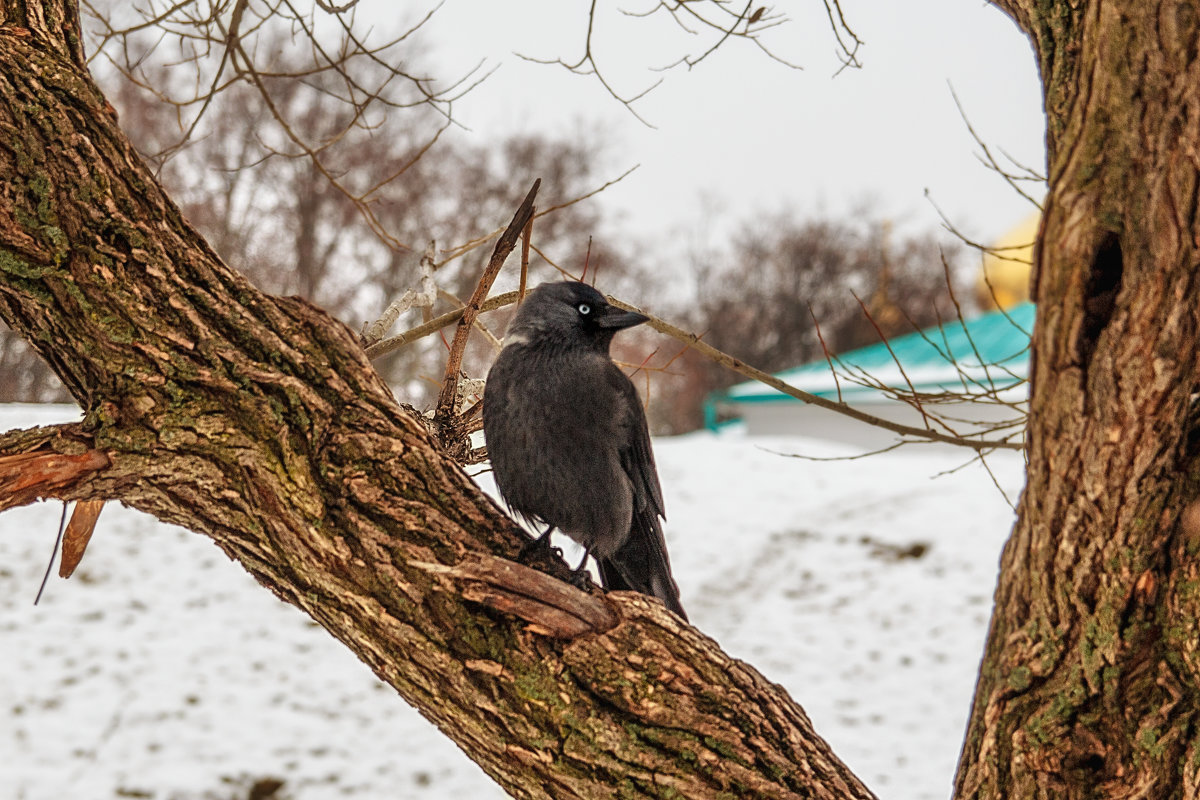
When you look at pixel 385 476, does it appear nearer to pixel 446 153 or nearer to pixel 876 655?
pixel 876 655

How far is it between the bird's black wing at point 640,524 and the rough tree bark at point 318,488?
919 mm

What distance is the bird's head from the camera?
3037 mm

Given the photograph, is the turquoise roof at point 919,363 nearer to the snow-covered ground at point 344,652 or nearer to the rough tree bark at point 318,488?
the snow-covered ground at point 344,652

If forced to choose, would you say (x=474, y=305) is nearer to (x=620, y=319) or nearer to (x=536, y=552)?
(x=620, y=319)

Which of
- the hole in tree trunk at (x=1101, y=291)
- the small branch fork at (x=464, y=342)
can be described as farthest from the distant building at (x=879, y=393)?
the hole in tree trunk at (x=1101, y=291)

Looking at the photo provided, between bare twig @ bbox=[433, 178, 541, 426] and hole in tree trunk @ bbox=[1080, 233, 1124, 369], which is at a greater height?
bare twig @ bbox=[433, 178, 541, 426]

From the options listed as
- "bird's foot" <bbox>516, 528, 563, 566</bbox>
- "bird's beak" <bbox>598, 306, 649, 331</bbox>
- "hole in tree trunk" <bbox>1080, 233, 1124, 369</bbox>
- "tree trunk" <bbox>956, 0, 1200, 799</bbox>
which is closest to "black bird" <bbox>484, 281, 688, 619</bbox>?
"bird's beak" <bbox>598, 306, 649, 331</bbox>

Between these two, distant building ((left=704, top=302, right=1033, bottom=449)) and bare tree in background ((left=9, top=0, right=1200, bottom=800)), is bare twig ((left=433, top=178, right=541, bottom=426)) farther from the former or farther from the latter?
distant building ((left=704, top=302, right=1033, bottom=449))

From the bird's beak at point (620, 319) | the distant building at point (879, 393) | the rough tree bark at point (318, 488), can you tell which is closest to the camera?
the rough tree bark at point (318, 488)

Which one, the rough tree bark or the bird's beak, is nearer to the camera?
the rough tree bark

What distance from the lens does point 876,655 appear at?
324 inches

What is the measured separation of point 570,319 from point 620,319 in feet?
0.52

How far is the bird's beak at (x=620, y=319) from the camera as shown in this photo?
301 cm

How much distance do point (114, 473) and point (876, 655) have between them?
7.24m
